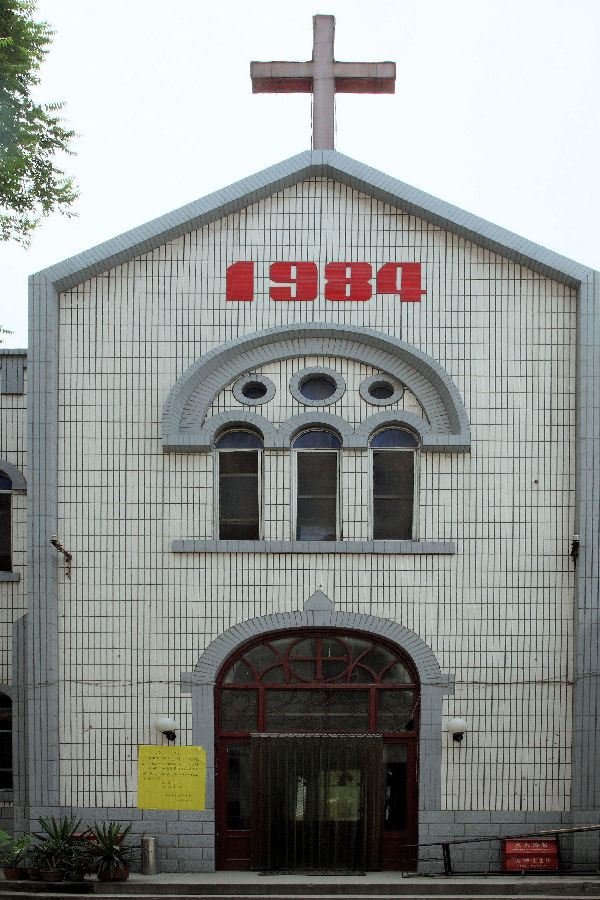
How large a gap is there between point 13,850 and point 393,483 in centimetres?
785

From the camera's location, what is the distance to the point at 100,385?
597 inches

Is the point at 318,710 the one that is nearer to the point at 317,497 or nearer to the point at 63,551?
the point at 317,497

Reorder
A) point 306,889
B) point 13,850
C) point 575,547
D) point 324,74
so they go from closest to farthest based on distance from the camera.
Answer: point 306,889
point 13,850
point 575,547
point 324,74

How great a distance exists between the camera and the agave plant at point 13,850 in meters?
14.1

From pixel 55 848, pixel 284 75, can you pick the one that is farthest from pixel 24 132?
pixel 55 848

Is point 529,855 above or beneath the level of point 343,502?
beneath

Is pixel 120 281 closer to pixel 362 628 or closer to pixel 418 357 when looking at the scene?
pixel 418 357

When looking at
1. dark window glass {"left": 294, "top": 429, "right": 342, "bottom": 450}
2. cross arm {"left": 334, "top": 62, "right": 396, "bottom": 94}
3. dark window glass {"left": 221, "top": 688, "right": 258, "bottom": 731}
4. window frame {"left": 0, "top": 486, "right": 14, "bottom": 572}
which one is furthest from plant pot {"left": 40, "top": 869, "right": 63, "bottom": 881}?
cross arm {"left": 334, "top": 62, "right": 396, "bottom": 94}

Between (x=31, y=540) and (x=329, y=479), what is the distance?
4.69 metres

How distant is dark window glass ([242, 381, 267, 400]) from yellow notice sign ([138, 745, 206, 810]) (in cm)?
549

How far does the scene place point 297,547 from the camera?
1482cm

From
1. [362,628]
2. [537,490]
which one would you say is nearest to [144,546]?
[362,628]

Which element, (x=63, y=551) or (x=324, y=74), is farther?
(x=324, y=74)

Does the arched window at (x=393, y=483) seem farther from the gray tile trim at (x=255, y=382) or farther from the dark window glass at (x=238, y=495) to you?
the dark window glass at (x=238, y=495)
